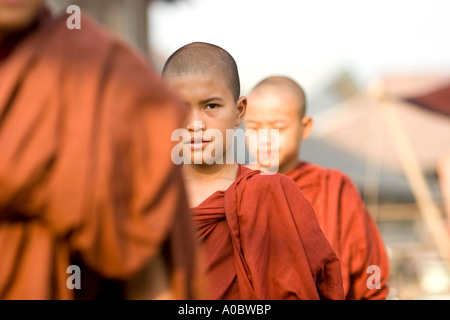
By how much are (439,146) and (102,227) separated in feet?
47.1

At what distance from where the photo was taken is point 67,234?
153 centimetres

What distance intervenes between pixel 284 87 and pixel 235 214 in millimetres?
1414

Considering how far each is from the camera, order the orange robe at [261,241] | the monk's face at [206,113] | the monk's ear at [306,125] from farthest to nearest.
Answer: the monk's ear at [306,125]
the monk's face at [206,113]
the orange robe at [261,241]

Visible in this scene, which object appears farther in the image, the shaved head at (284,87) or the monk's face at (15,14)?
the shaved head at (284,87)

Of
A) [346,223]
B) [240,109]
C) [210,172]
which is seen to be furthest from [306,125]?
[210,172]

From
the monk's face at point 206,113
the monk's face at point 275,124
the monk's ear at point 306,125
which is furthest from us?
the monk's ear at point 306,125

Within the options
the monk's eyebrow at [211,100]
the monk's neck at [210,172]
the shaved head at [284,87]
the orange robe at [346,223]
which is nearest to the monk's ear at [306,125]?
the shaved head at [284,87]

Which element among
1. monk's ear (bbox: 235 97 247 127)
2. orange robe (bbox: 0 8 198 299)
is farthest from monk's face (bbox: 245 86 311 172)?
orange robe (bbox: 0 8 198 299)

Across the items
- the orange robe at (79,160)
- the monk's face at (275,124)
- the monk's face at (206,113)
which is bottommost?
the orange robe at (79,160)

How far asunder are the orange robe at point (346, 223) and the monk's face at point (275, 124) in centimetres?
10

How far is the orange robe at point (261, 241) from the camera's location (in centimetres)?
268

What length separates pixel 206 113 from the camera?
9.26ft

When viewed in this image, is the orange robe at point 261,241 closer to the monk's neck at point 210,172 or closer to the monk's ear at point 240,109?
the monk's neck at point 210,172
